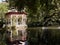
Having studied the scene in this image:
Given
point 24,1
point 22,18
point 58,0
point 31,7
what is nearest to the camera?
point 24,1

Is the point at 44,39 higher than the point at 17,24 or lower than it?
lower

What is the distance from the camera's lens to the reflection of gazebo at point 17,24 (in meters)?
24.9

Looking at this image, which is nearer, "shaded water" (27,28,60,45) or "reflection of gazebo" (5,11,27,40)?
"shaded water" (27,28,60,45)

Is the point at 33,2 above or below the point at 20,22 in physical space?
above

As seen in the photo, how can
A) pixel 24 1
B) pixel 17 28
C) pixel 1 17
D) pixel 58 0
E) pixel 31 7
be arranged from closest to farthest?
pixel 24 1 → pixel 31 7 → pixel 58 0 → pixel 17 28 → pixel 1 17

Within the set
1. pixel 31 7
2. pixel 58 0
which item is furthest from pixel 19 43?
pixel 31 7

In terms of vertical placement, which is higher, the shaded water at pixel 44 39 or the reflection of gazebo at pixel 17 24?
the reflection of gazebo at pixel 17 24

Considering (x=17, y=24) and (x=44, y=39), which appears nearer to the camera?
(x=44, y=39)

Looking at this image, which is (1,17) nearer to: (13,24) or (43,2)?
(13,24)

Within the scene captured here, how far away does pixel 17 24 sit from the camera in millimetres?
27094

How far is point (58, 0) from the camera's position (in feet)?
42.2

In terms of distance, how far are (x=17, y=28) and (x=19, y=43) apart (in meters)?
5.21

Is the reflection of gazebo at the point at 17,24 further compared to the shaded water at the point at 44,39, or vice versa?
the reflection of gazebo at the point at 17,24

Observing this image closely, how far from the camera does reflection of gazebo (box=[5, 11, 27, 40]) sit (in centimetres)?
2490
